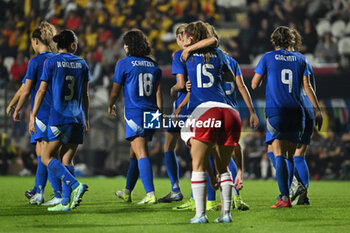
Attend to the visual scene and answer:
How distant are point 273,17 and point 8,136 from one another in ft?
23.1

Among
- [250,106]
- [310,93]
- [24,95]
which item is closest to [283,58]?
[310,93]

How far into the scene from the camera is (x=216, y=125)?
4438mm

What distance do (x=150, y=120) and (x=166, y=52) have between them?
934 cm

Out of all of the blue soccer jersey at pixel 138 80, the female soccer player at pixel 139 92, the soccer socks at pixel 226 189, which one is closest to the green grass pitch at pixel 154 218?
the soccer socks at pixel 226 189

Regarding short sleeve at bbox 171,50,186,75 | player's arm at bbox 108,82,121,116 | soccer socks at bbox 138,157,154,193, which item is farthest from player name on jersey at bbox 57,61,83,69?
soccer socks at bbox 138,157,154,193

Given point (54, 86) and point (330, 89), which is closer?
point (54, 86)

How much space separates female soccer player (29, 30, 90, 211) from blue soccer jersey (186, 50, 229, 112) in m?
1.41

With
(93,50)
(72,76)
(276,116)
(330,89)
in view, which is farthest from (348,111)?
(72,76)

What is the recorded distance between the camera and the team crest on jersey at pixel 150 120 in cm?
614

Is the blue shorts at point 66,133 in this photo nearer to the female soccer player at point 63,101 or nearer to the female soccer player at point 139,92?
the female soccer player at point 63,101

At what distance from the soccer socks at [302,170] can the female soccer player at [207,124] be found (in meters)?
1.99

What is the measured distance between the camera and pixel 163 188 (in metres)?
9.52

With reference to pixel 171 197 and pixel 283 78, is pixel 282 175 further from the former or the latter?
pixel 171 197

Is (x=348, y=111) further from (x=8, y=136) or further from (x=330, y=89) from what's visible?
(x=8, y=136)
